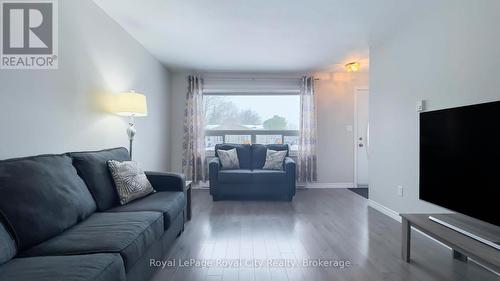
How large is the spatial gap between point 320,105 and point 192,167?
2.78 meters

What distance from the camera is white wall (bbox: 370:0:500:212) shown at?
2.16 metres

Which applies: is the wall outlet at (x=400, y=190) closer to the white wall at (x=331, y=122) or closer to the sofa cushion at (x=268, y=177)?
the sofa cushion at (x=268, y=177)

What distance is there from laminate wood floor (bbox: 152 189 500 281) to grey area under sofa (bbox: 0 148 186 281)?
0.47 m

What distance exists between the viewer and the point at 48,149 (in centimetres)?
213

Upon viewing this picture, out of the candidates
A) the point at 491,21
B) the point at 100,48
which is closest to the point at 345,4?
the point at 491,21

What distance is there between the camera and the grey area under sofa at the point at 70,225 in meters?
1.26

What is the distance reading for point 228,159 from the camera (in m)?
4.79

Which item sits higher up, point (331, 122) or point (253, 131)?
point (331, 122)

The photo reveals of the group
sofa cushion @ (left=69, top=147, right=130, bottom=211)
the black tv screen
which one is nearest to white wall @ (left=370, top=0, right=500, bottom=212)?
the black tv screen

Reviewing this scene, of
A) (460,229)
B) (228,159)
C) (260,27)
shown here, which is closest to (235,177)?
(228,159)

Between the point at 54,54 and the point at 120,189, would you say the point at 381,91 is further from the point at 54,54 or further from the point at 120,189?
the point at 54,54

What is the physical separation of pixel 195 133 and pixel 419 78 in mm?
3765

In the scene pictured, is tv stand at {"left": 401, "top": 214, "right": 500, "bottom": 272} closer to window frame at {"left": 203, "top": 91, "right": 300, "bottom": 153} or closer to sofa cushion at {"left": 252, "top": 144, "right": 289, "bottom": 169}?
sofa cushion at {"left": 252, "top": 144, "right": 289, "bottom": 169}

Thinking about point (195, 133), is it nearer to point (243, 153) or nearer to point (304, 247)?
point (243, 153)
